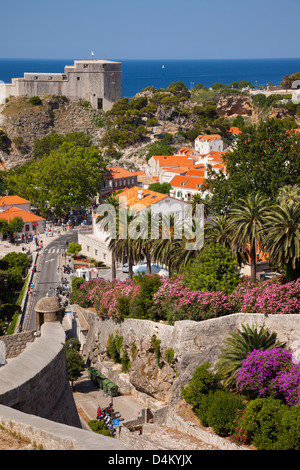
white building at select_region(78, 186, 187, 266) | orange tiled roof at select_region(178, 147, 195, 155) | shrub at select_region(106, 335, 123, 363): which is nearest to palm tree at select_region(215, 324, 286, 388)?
shrub at select_region(106, 335, 123, 363)

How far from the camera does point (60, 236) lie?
209ft

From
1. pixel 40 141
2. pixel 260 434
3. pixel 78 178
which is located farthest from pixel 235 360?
pixel 40 141

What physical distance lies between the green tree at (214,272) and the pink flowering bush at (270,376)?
5111 millimetres

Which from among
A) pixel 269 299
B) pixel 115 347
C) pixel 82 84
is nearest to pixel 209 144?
pixel 82 84

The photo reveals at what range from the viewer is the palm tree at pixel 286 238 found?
24453 millimetres

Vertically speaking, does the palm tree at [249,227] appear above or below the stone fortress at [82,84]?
below

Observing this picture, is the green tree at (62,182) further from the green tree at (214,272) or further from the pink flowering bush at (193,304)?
the pink flowering bush at (193,304)

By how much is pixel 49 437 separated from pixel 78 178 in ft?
206

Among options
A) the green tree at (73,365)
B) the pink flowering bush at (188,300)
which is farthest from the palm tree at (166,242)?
the green tree at (73,365)

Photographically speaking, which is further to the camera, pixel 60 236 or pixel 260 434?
pixel 60 236

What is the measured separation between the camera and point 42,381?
12.4 m

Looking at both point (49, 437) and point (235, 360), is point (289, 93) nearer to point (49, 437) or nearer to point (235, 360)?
point (235, 360)

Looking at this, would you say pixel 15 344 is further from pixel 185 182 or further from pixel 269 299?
pixel 185 182
